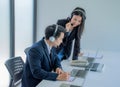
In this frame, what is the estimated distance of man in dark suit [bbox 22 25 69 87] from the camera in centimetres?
204

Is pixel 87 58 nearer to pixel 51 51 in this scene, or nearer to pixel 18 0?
pixel 51 51

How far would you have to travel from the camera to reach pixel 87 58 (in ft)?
9.70

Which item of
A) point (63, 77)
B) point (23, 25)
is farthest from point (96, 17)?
point (63, 77)

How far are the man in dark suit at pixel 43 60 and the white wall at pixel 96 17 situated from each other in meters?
2.36

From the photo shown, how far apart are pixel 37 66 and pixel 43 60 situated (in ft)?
0.50

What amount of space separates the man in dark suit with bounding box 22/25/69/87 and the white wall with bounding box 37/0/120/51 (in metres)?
2.36

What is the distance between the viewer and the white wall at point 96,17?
4.42m

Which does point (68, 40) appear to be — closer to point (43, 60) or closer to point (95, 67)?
point (95, 67)

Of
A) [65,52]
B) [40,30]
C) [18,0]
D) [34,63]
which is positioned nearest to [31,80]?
[34,63]

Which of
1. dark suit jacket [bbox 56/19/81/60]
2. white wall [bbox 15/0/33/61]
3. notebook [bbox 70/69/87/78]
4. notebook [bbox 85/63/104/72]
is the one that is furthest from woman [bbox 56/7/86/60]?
white wall [bbox 15/0/33/61]

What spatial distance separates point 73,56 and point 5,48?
1.08m

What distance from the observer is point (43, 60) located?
2.18 m

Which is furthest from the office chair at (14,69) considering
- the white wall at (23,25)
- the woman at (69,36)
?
the white wall at (23,25)

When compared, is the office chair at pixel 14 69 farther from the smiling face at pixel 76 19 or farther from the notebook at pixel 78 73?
the smiling face at pixel 76 19
